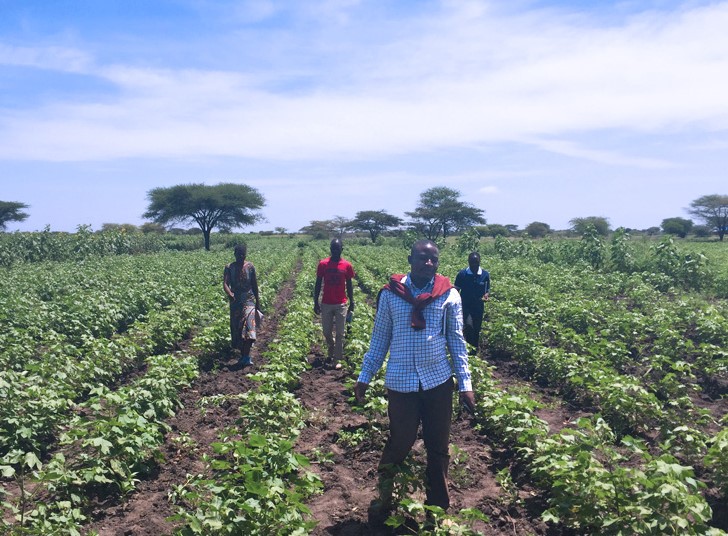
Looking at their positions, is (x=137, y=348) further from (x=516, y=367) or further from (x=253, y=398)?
(x=516, y=367)

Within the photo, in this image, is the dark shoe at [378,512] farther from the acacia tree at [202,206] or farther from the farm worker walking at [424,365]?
the acacia tree at [202,206]

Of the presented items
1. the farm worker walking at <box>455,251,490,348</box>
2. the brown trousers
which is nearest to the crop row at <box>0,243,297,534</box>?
the brown trousers

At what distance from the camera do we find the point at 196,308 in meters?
12.9

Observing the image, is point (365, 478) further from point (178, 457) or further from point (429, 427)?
point (178, 457)

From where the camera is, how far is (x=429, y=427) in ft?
13.0

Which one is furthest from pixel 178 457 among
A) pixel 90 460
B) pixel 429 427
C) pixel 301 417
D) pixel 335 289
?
pixel 335 289

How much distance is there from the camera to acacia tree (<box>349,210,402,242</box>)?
74625 mm

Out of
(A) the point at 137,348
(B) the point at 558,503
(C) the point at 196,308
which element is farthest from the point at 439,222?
(B) the point at 558,503

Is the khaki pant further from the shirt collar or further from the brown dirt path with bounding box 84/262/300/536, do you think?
the shirt collar

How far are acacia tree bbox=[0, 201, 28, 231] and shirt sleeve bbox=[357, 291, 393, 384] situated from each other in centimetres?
7019

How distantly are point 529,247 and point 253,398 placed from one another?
26504mm

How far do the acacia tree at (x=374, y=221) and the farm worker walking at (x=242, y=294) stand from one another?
64.7m

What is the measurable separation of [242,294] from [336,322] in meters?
1.59

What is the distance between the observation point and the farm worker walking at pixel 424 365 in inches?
153
